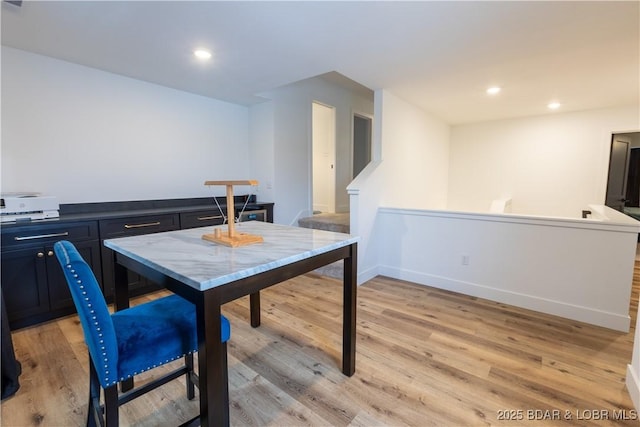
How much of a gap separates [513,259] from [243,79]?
10.8 feet

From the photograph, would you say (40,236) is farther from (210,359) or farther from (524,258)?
(524,258)

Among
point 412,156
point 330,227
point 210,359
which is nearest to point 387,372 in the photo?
point 210,359

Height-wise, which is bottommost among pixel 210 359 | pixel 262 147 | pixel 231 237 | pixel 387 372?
pixel 387 372

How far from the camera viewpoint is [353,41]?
228 centimetres

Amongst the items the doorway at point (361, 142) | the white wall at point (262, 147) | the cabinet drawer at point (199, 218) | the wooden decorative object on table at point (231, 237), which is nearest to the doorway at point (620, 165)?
the doorway at point (361, 142)

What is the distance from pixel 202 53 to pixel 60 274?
7.25ft

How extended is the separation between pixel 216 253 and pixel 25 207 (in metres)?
2.13

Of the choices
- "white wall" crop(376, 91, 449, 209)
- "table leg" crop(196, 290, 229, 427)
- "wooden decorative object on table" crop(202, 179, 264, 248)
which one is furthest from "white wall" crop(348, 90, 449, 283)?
"table leg" crop(196, 290, 229, 427)

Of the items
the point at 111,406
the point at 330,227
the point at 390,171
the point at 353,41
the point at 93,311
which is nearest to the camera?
the point at 93,311

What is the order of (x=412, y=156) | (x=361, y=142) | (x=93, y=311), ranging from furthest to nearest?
(x=361, y=142)
(x=412, y=156)
(x=93, y=311)

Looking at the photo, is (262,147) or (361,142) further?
(361,142)

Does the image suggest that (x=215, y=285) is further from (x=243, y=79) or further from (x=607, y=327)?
(x=607, y=327)

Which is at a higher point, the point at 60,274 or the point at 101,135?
the point at 101,135

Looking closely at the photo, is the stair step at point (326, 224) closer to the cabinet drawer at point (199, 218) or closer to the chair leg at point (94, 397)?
the cabinet drawer at point (199, 218)
